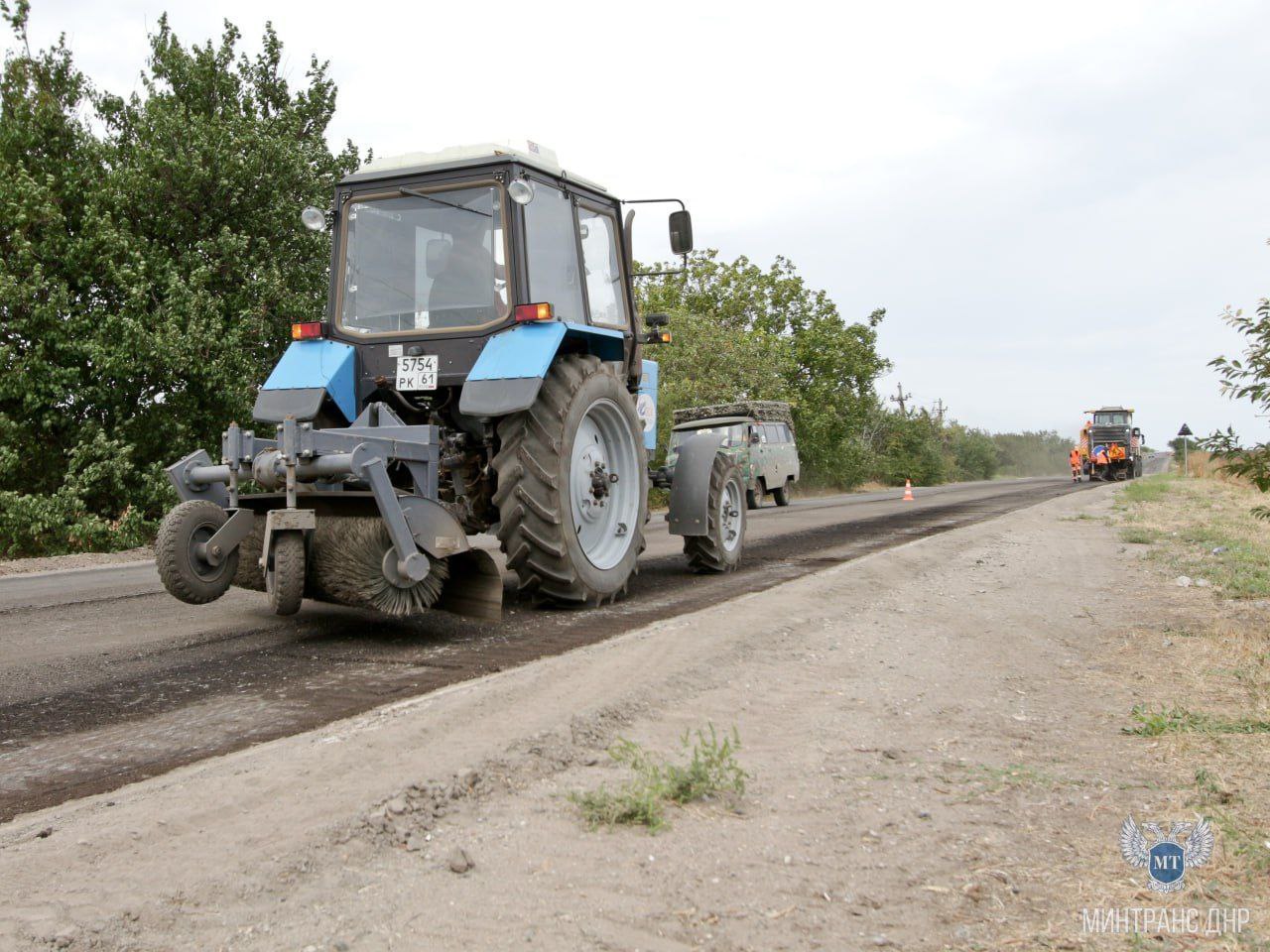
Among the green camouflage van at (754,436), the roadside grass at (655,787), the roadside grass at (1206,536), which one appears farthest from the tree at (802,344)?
the roadside grass at (655,787)

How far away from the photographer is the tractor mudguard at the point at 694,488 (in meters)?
8.82

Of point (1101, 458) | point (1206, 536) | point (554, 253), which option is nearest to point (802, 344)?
point (1101, 458)

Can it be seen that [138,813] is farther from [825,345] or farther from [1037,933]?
[825,345]

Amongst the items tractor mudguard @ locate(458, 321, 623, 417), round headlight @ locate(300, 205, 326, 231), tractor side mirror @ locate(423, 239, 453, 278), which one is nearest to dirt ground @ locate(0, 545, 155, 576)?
round headlight @ locate(300, 205, 326, 231)

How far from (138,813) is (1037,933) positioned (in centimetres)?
→ 258

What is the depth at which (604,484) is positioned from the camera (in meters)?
7.29

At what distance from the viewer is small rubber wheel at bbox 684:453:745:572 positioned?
903 cm

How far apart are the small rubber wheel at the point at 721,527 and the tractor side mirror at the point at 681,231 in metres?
1.93

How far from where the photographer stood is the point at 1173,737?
4121mm

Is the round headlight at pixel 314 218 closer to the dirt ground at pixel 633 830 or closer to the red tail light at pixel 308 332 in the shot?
the red tail light at pixel 308 332

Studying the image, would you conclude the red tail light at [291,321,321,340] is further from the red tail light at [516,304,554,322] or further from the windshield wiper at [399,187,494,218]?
the red tail light at [516,304,554,322]

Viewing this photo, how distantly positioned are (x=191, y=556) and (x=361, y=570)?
1.09 m

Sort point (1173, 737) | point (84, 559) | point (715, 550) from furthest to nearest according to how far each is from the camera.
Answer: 1. point (84, 559)
2. point (715, 550)
3. point (1173, 737)

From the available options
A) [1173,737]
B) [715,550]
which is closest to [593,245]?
[715,550]
